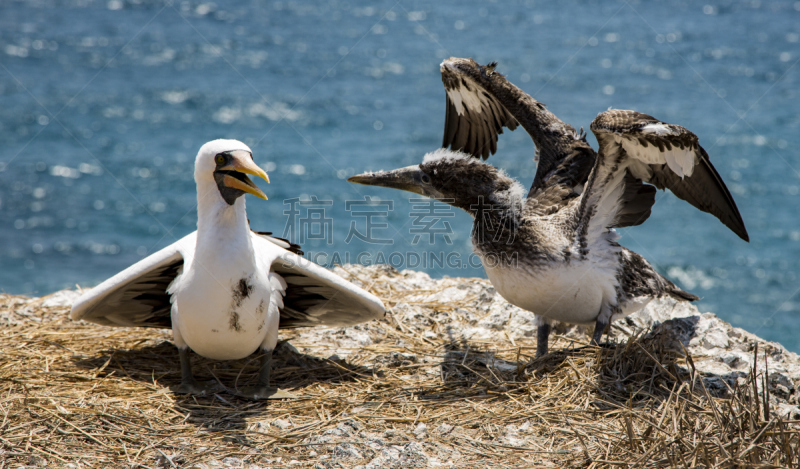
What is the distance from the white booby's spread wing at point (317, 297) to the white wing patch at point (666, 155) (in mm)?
1731

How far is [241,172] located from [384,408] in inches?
57.8

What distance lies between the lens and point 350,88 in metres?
17.8

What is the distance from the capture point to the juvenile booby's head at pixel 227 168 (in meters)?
3.60

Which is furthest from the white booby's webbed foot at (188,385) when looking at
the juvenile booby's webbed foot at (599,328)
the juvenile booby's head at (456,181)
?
the juvenile booby's webbed foot at (599,328)

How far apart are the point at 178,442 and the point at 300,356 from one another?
1.25m

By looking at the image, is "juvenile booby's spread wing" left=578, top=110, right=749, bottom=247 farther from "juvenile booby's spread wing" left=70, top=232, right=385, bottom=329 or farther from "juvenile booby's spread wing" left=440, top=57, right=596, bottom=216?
"juvenile booby's spread wing" left=70, top=232, right=385, bottom=329

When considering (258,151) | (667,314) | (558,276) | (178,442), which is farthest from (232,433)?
(258,151)

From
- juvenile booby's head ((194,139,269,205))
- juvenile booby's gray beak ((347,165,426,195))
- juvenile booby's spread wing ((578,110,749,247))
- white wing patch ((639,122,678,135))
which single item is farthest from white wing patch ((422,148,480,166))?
juvenile booby's head ((194,139,269,205))

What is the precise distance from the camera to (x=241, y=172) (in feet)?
11.9

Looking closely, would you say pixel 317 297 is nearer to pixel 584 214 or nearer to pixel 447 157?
pixel 447 157

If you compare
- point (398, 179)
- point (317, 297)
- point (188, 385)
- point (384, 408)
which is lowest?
point (188, 385)

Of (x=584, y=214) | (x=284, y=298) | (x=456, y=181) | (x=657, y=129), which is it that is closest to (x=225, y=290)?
(x=284, y=298)

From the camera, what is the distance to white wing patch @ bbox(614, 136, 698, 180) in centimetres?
385

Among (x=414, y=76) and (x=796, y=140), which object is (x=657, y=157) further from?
(x=414, y=76)
